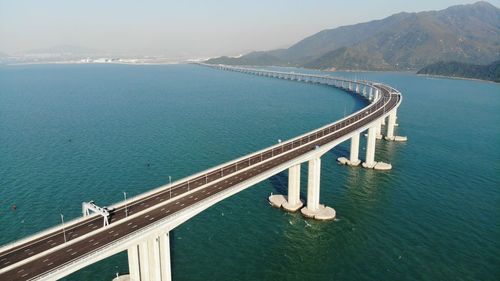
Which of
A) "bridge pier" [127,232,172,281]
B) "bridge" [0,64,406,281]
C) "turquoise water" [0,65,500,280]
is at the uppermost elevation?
"bridge" [0,64,406,281]

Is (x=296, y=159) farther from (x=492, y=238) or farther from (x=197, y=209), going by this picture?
(x=492, y=238)

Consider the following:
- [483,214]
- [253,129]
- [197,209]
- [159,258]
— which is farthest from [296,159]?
[253,129]

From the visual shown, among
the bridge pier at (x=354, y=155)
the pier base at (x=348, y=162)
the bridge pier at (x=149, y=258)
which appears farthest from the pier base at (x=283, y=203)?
the bridge pier at (x=149, y=258)

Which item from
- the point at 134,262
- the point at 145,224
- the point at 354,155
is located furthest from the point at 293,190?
the point at 134,262

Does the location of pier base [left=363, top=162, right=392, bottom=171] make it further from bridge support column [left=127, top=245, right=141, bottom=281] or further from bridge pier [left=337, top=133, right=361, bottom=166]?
bridge support column [left=127, top=245, right=141, bottom=281]

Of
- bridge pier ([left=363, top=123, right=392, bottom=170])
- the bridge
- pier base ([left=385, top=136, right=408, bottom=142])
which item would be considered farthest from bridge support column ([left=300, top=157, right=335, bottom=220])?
pier base ([left=385, top=136, right=408, bottom=142])

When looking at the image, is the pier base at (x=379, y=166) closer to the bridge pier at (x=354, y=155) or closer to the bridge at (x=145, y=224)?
the bridge pier at (x=354, y=155)

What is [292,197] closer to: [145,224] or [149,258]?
[145,224]
